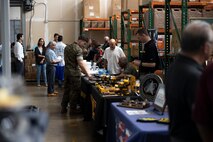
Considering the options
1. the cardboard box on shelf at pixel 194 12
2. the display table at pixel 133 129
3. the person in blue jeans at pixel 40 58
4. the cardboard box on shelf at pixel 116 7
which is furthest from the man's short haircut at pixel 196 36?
the cardboard box on shelf at pixel 116 7

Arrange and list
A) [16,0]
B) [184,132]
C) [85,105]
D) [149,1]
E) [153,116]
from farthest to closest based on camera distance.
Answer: [16,0]
[149,1]
[85,105]
[153,116]
[184,132]

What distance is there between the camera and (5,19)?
4.68 m

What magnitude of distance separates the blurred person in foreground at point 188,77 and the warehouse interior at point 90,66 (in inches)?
28.0

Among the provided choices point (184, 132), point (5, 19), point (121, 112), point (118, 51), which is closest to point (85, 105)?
point (118, 51)

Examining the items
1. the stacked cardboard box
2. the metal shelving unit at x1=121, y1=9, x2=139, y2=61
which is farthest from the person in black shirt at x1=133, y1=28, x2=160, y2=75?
the stacked cardboard box

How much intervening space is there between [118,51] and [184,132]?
628 centimetres

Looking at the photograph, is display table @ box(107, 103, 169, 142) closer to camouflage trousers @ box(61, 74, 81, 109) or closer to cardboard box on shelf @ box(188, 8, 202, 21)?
camouflage trousers @ box(61, 74, 81, 109)

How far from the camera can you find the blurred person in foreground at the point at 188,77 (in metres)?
2.06

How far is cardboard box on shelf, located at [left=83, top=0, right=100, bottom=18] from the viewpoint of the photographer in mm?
13203

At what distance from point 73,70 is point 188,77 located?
17.0ft

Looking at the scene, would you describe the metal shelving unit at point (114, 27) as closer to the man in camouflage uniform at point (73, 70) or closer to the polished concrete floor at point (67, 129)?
the polished concrete floor at point (67, 129)

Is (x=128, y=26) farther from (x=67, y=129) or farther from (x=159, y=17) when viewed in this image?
(x=67, y=129)

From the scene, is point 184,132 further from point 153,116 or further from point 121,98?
point 121,98

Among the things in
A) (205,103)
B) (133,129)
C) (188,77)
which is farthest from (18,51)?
(205,103)
